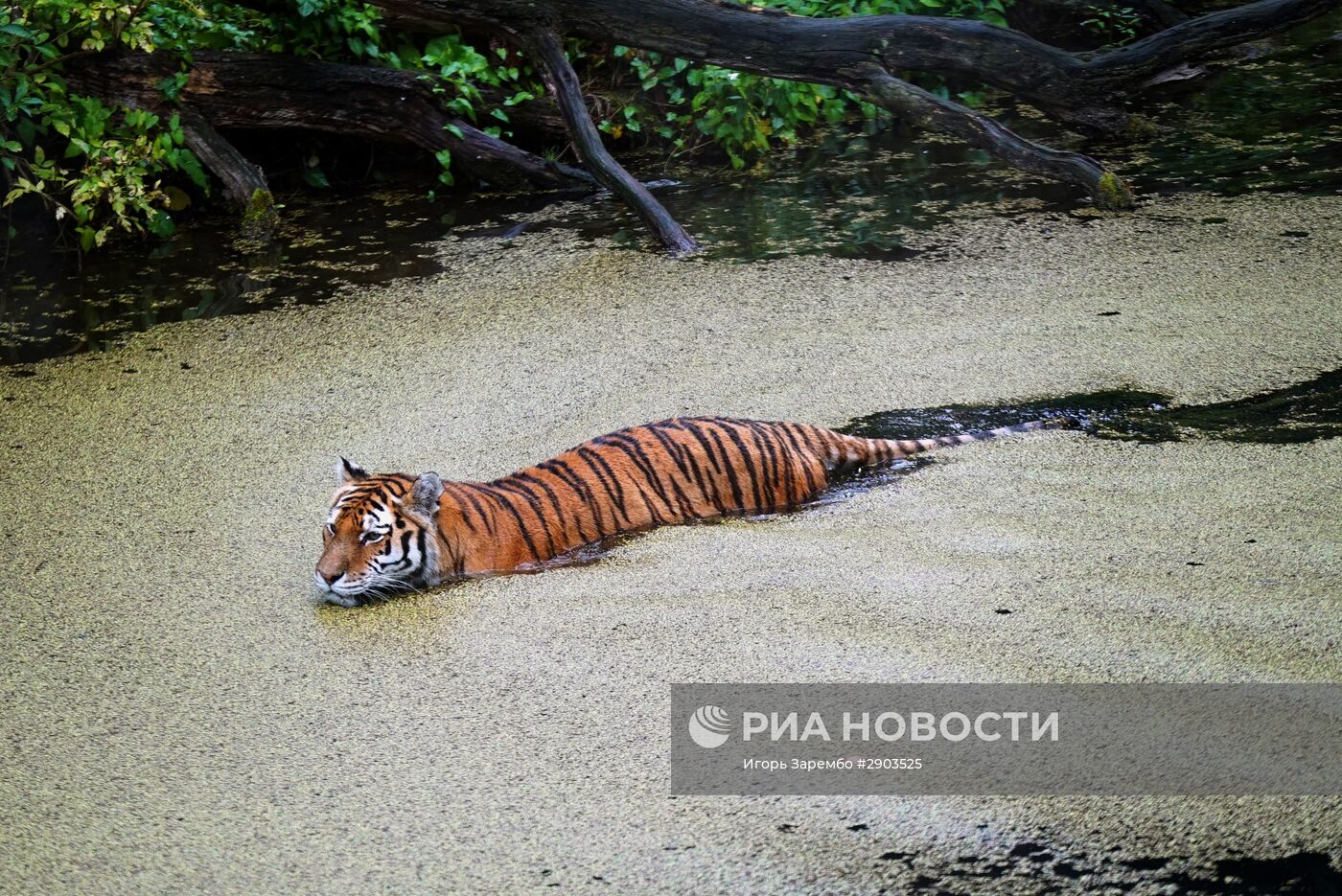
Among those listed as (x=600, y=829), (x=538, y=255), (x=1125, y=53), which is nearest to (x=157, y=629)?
(x=600, y=829)

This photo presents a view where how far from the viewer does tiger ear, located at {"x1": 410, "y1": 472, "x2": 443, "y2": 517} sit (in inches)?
98.3

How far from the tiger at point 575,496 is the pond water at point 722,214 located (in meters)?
1.42

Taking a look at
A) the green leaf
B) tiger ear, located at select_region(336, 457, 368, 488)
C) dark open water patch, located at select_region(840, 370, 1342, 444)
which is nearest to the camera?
tiger ear, located at select_region(336, 457, 368, 488)

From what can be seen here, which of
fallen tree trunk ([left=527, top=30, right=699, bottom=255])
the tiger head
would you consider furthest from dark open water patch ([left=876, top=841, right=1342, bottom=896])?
fallen tree trunk ([left=527, top=30, right=699, bottom=255])

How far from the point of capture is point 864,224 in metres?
4.41

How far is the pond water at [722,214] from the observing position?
4152 mm

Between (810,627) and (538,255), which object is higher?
(538,255)

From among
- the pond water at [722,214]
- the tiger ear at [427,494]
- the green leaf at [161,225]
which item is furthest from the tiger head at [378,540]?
the green leaf at [161,225]

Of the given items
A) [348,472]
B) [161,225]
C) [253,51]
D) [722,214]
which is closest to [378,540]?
[348,472]

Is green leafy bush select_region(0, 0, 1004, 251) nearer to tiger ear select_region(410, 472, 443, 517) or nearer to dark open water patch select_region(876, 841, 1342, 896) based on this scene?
tiger ear select_region(410, 472, 443, 517)

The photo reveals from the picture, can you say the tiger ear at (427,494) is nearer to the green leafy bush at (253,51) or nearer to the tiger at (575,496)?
the tiger at (575,496)

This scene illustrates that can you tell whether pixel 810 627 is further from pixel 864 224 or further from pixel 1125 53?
pixel 1125 53

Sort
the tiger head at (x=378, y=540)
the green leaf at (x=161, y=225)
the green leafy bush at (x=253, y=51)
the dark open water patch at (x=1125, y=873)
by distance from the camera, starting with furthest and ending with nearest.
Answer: the green leaf at (x=161, y=225) < the green leafy bush at (x=253, y=51) < the tiger head at (x=378, y=540) < the dark open water patch at (x=1125, y=873)

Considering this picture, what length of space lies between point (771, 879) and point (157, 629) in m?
1.27
